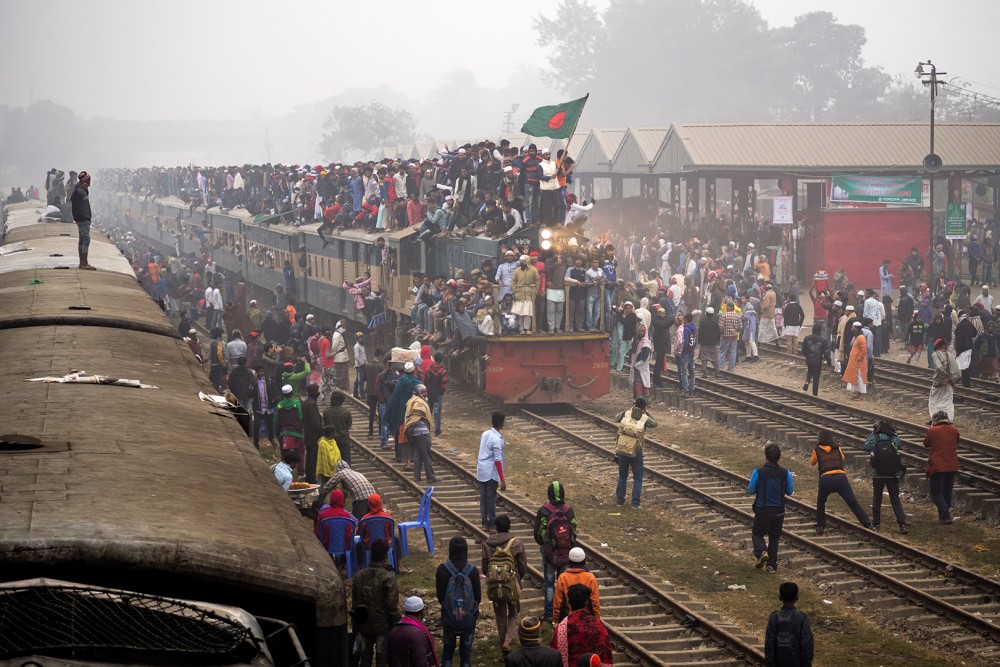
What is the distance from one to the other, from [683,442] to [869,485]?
363cm

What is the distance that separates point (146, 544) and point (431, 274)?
1984cm

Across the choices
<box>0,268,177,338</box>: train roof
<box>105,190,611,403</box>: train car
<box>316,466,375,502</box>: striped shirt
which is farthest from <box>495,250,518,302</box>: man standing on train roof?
<box>316,466,375,502</box>: striped shirt

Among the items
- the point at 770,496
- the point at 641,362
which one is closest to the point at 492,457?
the point at 770,496

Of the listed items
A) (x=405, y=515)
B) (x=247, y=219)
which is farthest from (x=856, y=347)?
(x=247, y=219)

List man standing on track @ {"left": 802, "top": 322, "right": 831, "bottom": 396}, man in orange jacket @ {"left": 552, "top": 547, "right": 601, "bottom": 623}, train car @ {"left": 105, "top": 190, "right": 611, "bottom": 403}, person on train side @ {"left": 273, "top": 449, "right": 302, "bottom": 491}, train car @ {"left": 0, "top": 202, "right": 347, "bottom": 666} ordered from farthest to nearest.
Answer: man standing on track @ {"left": 802, "top": 322, "right": 831, "bottom": 396}
train car @ {"left": 105, "top": 190, "right": 611, "bottom": 403}
person on train side @ {"left": 273, "top": 449, "right": 302, "bottom": 491}
man in orange jacket @ {"left": 552, "top": 547, "right": 601, "bottom": 623}
train car @ {"left": 0, "top": 202, "right": 347, "bottom": 666}

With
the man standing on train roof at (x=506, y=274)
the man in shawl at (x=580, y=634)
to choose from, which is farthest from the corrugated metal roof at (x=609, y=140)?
the man in shawl at (x=580, y=634)

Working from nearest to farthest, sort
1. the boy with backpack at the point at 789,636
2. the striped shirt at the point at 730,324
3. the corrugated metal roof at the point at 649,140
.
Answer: the boy with backpack at the point at 789,636 → the striped shirt at the point at 730,324 → the corrugated metal roof at the point at 649,140

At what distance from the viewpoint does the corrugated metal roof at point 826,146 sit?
125ft

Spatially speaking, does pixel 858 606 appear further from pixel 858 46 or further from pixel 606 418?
pixel 858 46

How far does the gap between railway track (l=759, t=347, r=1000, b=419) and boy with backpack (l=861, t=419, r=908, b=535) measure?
700cm

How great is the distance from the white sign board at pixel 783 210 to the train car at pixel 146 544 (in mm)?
29791

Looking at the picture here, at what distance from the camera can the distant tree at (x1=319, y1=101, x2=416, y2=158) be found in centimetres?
11894

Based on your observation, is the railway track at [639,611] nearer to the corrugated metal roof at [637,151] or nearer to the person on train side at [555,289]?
the person on train side at [555,289]

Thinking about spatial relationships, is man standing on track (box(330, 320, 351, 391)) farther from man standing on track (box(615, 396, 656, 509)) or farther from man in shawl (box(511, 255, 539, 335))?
man standing on track (box(615, 396, 656, 509))
